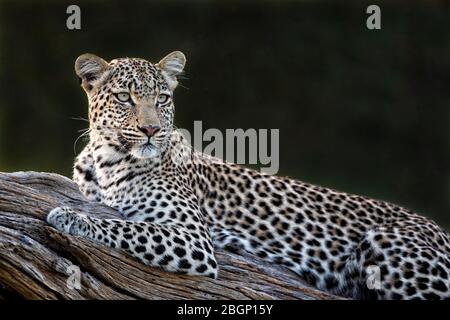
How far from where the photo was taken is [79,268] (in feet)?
22.7

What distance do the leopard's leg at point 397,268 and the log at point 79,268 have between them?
37 cm

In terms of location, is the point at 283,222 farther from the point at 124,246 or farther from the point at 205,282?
the point at 124,246

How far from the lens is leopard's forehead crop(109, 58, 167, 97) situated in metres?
7.93

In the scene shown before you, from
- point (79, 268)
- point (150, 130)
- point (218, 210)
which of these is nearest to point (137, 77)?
point (150, 130)

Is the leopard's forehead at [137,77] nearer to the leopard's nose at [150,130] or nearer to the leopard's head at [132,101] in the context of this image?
the leopard's head at [132,101]

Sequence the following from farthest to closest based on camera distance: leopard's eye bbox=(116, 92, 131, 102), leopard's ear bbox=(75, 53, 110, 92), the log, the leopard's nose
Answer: leopard's ear bbox=(75, 53, 110, 92)
leopard's eye bbox=(116, 92, 131, 102)
the leopard's nose
the log

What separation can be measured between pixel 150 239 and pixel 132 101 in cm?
128

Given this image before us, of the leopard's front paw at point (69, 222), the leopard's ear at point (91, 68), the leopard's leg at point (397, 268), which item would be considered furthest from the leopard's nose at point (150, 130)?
the leopard's leg at point (397, 268)

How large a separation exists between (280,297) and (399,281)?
963 mm

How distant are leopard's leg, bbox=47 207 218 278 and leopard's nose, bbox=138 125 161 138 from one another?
0.74m

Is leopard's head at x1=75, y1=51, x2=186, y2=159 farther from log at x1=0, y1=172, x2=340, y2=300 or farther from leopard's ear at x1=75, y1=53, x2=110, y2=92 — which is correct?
log at x1=0, y1=172, x2=340, y2=300

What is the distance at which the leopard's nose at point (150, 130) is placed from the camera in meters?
7.64

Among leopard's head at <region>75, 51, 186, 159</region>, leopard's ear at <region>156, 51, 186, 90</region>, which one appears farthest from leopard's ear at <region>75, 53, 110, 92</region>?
leopard's ear at <region>156, 51, 186, 90</region>

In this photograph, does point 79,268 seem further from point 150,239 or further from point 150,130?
point 150,130
